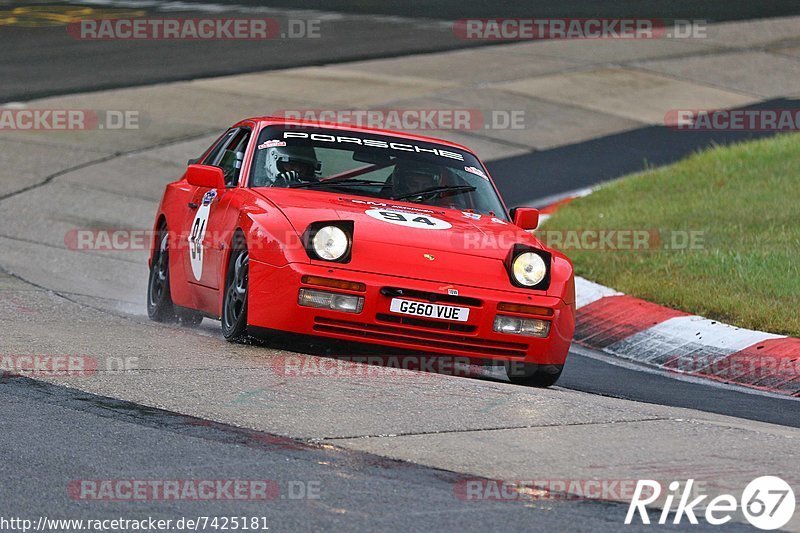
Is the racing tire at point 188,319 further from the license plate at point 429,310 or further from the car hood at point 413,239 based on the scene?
the license plate at point 429,310

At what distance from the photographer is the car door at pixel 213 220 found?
782cm

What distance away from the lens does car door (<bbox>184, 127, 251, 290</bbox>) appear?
7.82m

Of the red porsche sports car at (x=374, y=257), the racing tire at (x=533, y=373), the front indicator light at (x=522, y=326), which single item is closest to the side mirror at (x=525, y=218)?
the red porsche sports car at (x=374, y=257)

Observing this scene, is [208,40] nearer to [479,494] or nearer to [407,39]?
[407,39]

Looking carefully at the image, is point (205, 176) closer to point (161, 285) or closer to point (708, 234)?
point (161, 285)

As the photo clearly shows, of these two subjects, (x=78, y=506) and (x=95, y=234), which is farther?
(x=95, y=234)

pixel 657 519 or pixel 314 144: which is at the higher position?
pixel 314 144

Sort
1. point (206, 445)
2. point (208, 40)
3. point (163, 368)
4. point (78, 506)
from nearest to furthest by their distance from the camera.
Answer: point (78, 506) < point (206, 445) < point (163, 368) < point (208, 40)

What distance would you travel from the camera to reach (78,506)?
14.9 feet

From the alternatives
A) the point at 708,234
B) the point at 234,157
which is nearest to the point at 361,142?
the point at 234,157

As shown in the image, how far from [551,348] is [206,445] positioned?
244 centimetres

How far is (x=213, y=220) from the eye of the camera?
807 cm

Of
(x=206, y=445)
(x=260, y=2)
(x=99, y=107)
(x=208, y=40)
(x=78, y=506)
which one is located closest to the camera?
(x=78, y=506)

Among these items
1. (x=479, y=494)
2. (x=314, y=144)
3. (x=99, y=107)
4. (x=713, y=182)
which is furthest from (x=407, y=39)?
(x=479, y=494)
